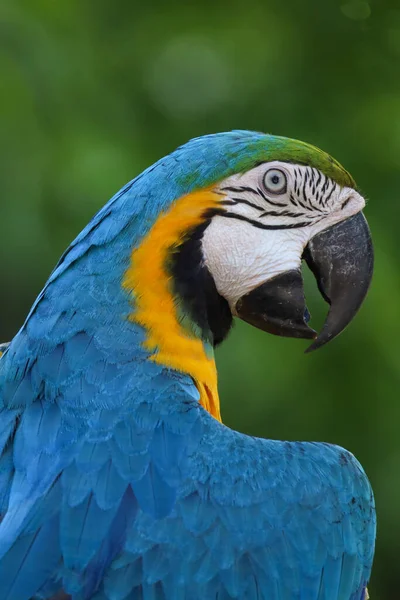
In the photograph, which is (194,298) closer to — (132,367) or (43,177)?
(132,367)

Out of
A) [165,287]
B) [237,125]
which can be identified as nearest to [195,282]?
[165,287]

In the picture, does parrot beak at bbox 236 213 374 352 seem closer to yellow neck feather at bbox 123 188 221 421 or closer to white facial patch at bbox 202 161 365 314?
white facial patch at bbox 202 161 365 314

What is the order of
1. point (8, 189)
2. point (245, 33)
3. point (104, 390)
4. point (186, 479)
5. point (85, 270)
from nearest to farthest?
1. point (186, 479)
2. point (104, 390)
3. point (85, 270)
4. point (8, 189)
5. point (245, 33)

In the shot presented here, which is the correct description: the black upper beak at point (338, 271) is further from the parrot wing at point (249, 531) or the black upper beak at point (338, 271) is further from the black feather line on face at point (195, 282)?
the parrot wing at point (249, 531)

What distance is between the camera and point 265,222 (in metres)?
1.80

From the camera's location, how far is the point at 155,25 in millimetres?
3785

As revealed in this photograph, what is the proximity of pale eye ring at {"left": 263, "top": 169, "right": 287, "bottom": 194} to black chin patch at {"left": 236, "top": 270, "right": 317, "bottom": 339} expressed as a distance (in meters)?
0.18

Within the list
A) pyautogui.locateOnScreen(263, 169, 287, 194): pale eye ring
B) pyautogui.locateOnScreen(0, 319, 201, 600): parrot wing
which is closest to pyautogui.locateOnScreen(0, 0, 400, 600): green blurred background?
pyautogui.locateOnScreen(263, 169, 287, 194): pale eye ring

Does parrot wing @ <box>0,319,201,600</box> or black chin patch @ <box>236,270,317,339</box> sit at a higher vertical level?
black chin patch @ <box>236,270,317,339</box>

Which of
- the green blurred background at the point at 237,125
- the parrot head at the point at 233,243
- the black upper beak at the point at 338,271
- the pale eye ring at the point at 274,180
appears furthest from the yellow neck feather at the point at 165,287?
the green blurred background at the point at 237,125

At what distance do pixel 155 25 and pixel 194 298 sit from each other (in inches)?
92.4

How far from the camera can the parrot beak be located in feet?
5.99

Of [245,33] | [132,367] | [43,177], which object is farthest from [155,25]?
[132,367]

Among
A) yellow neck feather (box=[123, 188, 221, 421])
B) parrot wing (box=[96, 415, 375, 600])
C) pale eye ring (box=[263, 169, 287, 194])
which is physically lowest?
parrot wing (box=[96, 415, 375, 600])
